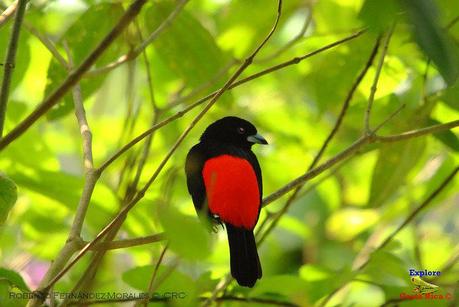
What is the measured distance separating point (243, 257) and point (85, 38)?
32.2 inches

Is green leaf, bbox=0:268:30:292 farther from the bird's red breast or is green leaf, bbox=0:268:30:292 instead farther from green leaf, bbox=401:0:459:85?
green leaf, bbox=401:0:459:85

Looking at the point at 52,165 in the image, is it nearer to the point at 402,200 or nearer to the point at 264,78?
the point at 264,78

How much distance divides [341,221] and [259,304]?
1673 mm

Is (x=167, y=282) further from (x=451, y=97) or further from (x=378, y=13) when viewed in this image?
(x=378, y=13)

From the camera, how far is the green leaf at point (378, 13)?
780mm

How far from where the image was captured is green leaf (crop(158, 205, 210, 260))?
0.83 m

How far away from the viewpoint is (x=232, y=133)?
1.87 meters

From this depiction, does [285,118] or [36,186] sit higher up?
[285,118]

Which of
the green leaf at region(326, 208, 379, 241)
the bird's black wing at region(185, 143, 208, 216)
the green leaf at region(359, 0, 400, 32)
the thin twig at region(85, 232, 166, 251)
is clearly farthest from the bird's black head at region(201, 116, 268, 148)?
the green leaf at region(326, 208, 379, 241)

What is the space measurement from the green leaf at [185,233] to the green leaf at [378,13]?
304 mm

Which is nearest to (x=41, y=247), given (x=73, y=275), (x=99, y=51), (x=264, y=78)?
(x=73, y=275)

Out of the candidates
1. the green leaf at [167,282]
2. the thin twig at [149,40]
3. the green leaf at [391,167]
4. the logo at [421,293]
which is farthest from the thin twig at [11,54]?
the green leaf at [391,167]

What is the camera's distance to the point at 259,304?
1820 millimetres

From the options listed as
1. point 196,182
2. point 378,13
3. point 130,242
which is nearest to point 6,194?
point 130,242
